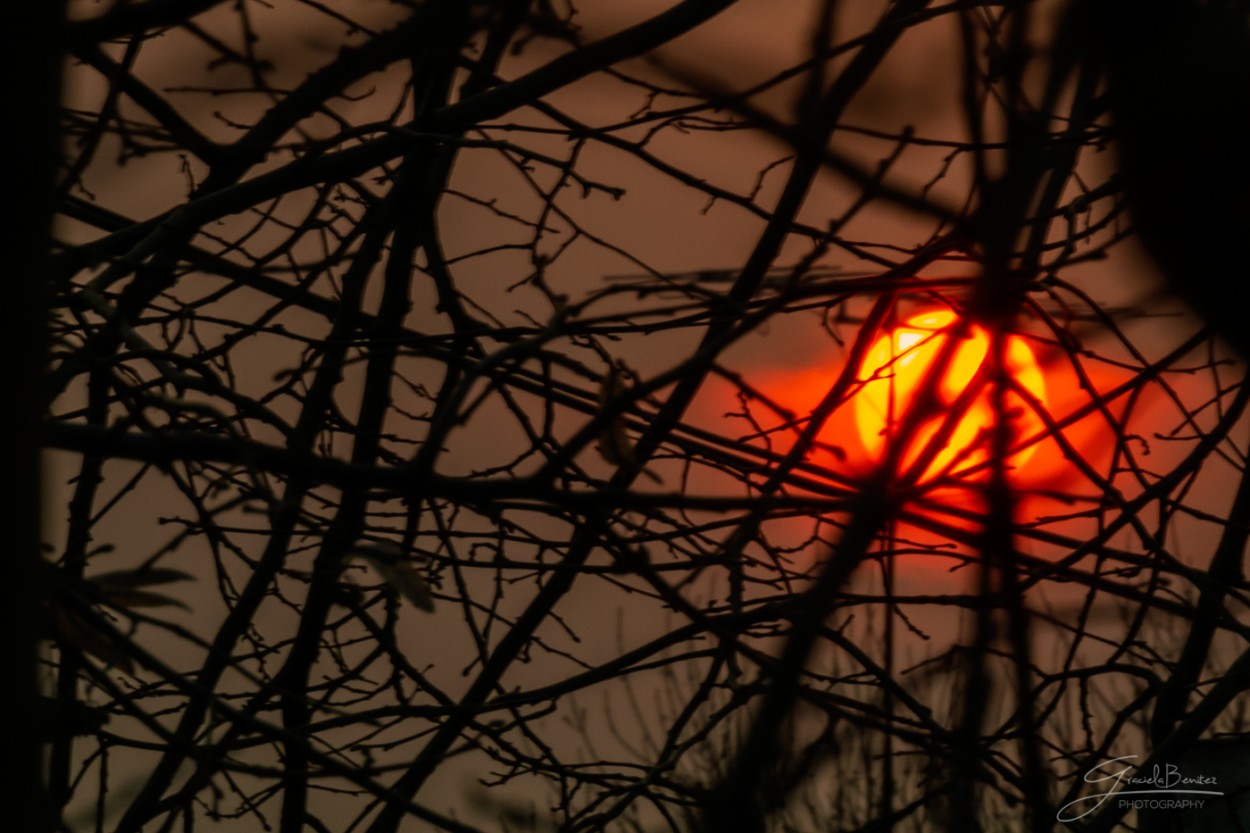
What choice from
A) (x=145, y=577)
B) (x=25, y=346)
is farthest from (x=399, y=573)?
(x=25, y=346)

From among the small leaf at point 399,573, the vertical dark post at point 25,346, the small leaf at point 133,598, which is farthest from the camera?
the small leaf at point 133,598

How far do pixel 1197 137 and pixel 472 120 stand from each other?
4.62 feet

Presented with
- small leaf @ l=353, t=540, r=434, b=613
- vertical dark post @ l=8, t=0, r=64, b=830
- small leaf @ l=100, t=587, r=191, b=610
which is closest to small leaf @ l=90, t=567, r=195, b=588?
small leaf @ l=100, t=587, r=191, b=610

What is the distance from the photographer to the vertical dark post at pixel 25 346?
0.94m

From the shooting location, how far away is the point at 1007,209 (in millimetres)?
764

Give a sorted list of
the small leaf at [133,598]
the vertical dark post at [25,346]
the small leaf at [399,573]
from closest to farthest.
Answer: the vertical dark post at [25,346] → the small leaf at [399,573] → the small leaf at [133,598]

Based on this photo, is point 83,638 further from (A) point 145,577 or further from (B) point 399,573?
(B) point 399,573

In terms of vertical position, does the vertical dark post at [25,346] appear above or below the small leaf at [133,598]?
below

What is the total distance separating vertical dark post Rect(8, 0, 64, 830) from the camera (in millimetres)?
944

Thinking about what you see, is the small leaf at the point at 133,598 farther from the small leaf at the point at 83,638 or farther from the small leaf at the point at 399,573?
the small leaf at the point at 399,573

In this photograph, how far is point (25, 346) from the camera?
96 cm

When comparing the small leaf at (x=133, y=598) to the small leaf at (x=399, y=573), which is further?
the small leaf at (x=133, y=598)

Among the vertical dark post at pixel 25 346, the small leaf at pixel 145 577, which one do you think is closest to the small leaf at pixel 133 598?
the small leaf at pixel 145 577

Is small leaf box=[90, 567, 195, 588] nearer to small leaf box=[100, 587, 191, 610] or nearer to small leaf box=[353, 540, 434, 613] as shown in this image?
small leaf box=[100, 587, 191, 610]
